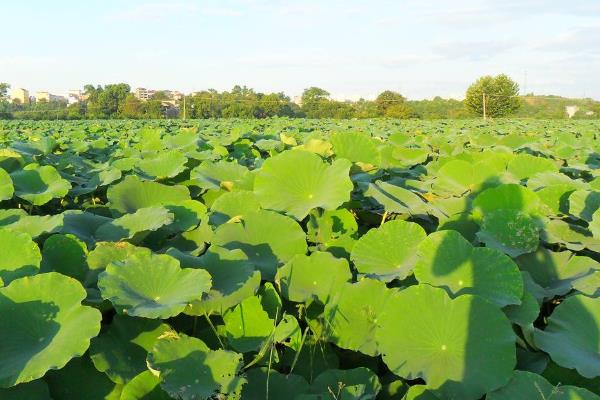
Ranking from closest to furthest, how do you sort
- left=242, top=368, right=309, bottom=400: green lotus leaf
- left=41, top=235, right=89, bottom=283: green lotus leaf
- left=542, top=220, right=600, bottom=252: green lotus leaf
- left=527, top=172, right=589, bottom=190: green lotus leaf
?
left=242, top=368, right=309, bottom=400: green lotus leaf
left=41, top=235, right=89, bottom=283: green lotus leaf
left=542, top=220, right=600, bottom=252: green lotus leaf
left=527, top=172, right=589, bottom=190: green lotus leaf

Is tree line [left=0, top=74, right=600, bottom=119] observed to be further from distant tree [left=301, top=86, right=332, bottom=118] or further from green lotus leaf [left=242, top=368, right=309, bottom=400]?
green lotus leaf [left=242, top=368, right=309, bottom=400]

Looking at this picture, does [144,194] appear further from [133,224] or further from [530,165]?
[530,165]

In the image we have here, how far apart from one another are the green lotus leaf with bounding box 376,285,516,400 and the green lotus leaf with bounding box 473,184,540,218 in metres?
0.55

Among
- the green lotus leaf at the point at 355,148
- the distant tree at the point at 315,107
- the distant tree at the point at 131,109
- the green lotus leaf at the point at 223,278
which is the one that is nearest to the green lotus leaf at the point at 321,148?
the green lotus leaf at the point at 355,148

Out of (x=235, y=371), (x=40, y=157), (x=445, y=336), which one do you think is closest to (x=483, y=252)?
(x=445, y=336)

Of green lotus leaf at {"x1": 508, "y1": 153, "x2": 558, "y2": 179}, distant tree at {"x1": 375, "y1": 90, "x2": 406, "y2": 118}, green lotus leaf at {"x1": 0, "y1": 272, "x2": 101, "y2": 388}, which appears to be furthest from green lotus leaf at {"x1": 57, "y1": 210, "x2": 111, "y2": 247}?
distant tree at {"x1": 375, "y1": 90, "x2": 406, "y2": 118}

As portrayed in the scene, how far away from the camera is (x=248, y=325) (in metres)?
0.99

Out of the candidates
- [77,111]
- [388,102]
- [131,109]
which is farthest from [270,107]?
[77,111]

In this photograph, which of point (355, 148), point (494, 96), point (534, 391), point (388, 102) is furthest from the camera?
point (388, 102)

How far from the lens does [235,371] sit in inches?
33.6

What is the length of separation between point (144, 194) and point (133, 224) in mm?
366

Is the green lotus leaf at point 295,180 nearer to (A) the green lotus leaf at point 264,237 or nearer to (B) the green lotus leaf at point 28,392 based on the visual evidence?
(A) the green lotus leaf at point 264,237

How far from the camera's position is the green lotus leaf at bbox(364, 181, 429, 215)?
1.41 metres

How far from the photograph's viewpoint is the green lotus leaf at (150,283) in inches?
36.5
